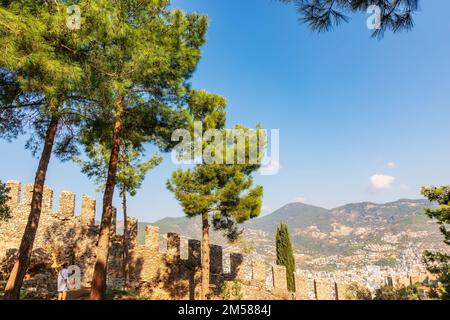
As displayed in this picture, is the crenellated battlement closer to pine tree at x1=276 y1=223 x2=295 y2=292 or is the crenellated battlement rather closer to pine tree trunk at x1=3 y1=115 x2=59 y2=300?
pine tree trunk at x1=3 y1=115 x2=59 y2=300

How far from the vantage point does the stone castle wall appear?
15805 mm

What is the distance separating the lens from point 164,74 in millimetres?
9844

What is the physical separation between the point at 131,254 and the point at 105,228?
284 inches

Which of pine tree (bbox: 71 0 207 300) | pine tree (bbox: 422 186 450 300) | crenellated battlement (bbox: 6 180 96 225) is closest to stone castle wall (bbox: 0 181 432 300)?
crenellated battlement (bbox: 6 180 96 225)

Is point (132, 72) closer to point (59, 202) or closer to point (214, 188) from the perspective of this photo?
point (214, 188)

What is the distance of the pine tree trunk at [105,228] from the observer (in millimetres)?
8977

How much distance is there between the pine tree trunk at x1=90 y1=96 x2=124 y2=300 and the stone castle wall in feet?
22.2

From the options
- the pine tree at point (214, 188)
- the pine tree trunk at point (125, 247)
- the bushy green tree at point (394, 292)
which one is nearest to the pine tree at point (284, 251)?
the bushy green tree at point (394, 292)

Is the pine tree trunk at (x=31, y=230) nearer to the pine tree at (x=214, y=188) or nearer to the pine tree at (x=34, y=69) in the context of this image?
the pine tree at (x=34, y=69)

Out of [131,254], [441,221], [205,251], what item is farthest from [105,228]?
[441,221]

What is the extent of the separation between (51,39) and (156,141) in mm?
5051

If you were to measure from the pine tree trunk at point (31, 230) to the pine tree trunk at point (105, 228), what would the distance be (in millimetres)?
1742

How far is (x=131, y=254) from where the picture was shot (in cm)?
1602
